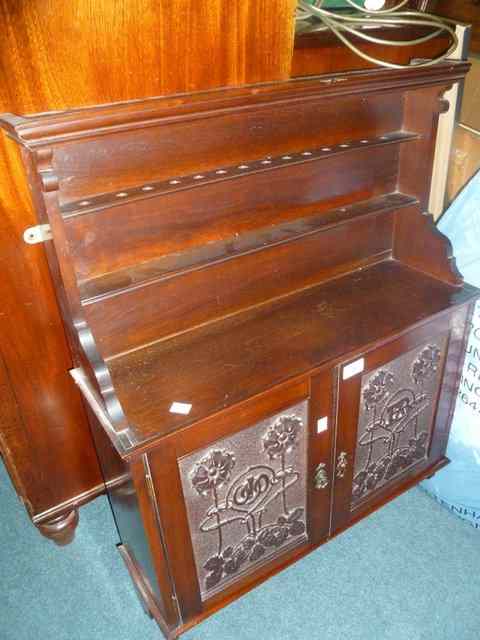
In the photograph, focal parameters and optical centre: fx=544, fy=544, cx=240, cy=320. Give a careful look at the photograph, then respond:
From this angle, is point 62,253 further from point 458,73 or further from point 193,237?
point 458,73

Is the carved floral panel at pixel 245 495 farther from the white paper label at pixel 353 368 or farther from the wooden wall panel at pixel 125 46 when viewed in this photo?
the wooden wall panel at pixel 125 46

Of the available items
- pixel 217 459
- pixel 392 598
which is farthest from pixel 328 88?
pixel 392 598

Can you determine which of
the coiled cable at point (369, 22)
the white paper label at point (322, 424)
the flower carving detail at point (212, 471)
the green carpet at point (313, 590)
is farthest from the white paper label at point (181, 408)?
the coiled cable at point (369, 22)

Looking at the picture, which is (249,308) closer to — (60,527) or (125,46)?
(125,46)

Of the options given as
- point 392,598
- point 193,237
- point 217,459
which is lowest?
point 392,598

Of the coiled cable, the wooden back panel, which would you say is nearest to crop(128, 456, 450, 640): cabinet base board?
the wooden back panel

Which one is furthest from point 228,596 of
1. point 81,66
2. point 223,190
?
point 81,66

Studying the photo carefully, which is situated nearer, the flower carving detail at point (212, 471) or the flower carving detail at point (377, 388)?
the flower carving detail at point (212, 471)

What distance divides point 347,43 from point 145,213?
0.65 meters

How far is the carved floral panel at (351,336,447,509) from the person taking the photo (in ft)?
4.83

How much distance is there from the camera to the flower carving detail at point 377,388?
4.71 feet

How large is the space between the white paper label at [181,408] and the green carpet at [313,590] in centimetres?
79

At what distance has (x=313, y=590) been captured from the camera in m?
1.63

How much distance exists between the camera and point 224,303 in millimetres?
1450
